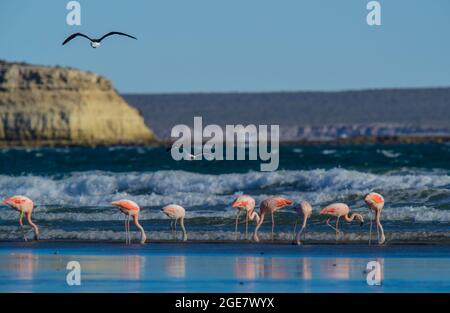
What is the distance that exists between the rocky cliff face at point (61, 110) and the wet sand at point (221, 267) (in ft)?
280

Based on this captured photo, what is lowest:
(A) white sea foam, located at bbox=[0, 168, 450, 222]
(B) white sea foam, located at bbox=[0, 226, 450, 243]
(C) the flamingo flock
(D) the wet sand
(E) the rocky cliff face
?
→ (D) the wet sand

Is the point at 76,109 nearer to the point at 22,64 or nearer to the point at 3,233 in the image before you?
the point at 22,64

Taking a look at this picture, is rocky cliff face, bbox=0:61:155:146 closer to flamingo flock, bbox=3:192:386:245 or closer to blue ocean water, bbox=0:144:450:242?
blue ocean water, bbox=0:144:450:242

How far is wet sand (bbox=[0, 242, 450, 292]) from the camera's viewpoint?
16641 millimetres

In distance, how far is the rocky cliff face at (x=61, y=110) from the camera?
360 feet

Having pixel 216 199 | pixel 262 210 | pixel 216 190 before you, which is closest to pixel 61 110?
pixel 216 190

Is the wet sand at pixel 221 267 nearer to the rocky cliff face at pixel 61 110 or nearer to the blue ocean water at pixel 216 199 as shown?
the blue ocean water at pixel 216 199

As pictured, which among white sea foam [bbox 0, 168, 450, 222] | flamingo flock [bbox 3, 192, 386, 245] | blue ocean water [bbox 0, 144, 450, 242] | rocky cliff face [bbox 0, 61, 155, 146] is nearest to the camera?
flamingo flock [bbox 3, 192, 386, 245]

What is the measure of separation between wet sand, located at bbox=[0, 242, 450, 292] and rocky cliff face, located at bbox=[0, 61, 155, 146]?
280 ft

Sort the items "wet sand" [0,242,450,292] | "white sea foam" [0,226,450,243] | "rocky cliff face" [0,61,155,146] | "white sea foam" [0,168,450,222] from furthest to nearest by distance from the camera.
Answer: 1. "rocky cliff face" [0,61,155,146]
2. "white sea foam" [0,168,450,222]
3. "white sea foam" [0,226,450,243]
4. "wet sand" [0,242,450,292]

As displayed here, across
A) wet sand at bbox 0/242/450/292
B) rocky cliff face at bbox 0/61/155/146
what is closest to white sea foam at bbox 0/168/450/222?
wet sand at bbox 0/242/450/292

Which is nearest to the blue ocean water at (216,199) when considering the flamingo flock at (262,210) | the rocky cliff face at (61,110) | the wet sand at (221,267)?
the flamingo flock at (262,210)

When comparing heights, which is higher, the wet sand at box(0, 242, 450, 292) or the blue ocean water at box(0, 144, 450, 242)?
the blue ocean water at box(0, 144, 450, 242)
